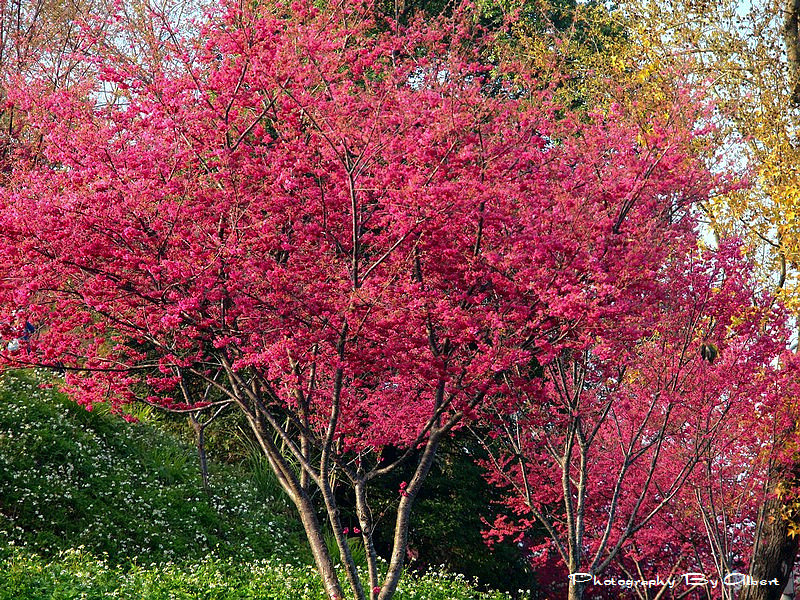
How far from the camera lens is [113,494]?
12.6m

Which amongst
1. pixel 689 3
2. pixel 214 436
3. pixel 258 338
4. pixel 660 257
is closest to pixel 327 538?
pixel 214 436

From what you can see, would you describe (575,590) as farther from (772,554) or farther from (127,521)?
(127,521)

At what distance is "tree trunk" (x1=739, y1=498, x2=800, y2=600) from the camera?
11.3m

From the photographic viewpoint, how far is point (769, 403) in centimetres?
1148

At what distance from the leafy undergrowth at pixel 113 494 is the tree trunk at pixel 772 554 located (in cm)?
667

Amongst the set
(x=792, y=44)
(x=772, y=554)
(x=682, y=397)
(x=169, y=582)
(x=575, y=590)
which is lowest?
(x=772, y=554)

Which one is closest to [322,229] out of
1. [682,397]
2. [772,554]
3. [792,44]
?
[682,397]

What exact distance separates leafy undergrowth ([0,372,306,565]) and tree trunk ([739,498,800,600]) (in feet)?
21.9

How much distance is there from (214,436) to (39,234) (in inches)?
387

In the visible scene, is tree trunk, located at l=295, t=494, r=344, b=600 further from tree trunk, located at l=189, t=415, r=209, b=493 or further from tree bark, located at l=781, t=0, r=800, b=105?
tree bark, located at l=781, t=0, r=800, b=105

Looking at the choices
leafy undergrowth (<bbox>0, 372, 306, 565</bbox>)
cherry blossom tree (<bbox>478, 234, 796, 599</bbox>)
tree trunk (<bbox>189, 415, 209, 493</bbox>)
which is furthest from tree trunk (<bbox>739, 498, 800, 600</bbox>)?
tree trunk (<bbox>189, 415, 209, 493</bbox>)

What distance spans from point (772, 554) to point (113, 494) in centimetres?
920

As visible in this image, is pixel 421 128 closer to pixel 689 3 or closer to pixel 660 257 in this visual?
pixel 660 257

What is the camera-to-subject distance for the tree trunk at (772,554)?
11312 mm
